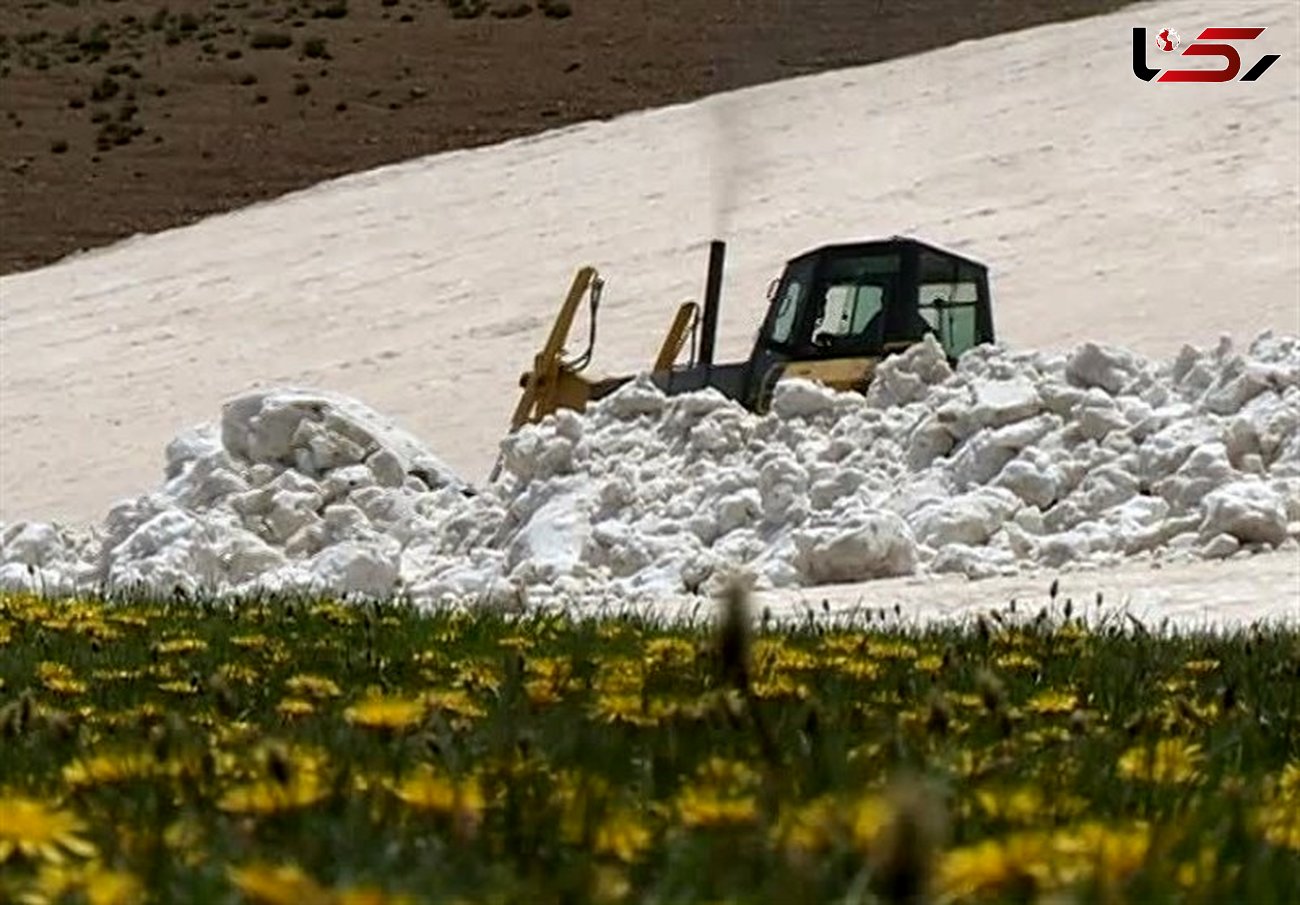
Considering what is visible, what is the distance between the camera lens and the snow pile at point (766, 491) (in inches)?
523

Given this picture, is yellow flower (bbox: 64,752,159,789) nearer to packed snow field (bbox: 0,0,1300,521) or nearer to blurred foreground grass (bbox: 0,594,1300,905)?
blurred foreground grass (bbox: 0,594,1300,905)

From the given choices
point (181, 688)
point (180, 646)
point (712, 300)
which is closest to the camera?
point (181, 688)

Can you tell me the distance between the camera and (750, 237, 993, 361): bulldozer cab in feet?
56.1

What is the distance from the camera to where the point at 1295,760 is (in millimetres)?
3779

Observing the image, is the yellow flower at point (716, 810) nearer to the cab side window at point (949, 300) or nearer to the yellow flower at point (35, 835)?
the yellow flower at point (35, 835)

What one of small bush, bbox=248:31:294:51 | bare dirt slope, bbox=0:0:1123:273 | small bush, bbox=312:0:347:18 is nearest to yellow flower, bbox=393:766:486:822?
bare dirt slope, bbox=0:0:1123:273

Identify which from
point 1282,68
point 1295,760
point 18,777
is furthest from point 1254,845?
point 1282,68

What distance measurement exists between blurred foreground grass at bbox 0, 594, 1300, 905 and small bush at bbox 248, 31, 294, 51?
41843 millimetres

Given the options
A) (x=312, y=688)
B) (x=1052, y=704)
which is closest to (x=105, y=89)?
(x=312, y=688)

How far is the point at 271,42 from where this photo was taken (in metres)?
46.2

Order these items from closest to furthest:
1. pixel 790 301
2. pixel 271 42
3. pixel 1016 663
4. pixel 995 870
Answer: pixel 995 870
pixel 1016 663
pixel 790 301
pixel 271 42

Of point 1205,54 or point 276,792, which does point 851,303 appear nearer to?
point 276,792

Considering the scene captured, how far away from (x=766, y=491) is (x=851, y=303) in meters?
3.57

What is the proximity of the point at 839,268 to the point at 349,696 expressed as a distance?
1291cm
